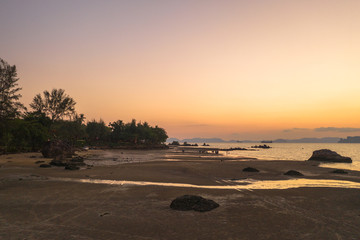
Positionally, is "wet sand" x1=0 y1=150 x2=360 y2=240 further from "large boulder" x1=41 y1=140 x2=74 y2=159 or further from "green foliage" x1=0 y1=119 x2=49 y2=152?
"green foliage" x1=0 y1=119 x2=49 y2=152

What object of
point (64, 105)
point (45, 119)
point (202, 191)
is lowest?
point (202, 191)

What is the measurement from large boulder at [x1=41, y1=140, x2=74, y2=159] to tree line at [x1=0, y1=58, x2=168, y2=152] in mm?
6671

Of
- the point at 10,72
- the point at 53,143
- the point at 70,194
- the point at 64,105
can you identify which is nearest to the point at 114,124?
the point at 64,105

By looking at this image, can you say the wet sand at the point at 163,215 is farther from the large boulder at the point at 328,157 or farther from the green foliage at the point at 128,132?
the green foliage at the point at 128,132

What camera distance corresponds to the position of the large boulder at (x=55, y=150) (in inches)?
1684

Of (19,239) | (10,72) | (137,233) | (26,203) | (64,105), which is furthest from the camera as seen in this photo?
(64,105)

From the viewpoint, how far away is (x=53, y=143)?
4397 cm

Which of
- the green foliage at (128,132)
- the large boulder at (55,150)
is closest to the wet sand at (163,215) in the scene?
the large boulder at (55,150)

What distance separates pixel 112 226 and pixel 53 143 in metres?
41.6

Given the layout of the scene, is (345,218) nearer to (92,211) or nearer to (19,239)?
(92,211)

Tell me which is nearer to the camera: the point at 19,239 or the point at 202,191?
the point at 19,239

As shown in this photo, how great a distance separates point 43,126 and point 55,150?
26831 mm

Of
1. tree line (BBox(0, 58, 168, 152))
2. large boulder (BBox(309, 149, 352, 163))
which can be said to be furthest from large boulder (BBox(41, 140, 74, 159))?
large boulder (BBox(309, 149, 352, 163))

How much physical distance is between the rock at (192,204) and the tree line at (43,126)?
2428cm
